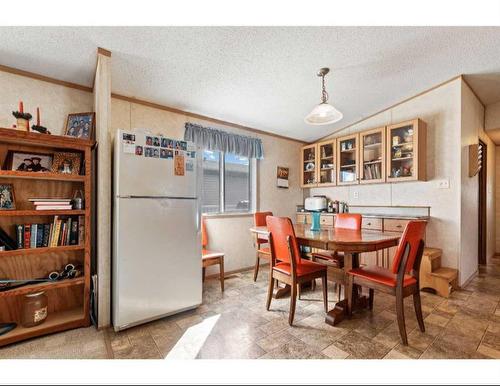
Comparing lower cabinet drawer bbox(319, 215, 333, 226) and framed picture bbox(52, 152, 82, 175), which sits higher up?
framed picture bbox(52, 152, 82, 175)

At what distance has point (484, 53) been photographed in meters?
2.39

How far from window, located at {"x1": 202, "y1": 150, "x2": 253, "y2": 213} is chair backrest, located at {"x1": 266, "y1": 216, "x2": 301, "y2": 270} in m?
1.43

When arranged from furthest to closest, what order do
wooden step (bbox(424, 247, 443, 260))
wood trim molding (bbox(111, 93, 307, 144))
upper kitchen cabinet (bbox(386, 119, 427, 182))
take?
upper kitchen cabinet (bbox(386, 119, 427, 182))
wooden step (bbox(424, 247, 443, 260))
wood trim molding (bbox(111, 93, 307, 144))

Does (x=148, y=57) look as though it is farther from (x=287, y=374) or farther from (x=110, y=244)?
(x=287, y=374)

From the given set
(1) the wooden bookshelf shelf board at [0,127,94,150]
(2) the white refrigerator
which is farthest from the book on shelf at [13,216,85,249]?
(1) the wooden bookshelf shelf board at [0,127,94,150]

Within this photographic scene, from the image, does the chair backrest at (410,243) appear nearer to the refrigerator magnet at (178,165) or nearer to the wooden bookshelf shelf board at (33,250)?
the refrigerator magnet at (178,165)

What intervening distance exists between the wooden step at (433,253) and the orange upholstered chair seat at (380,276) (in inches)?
46.2

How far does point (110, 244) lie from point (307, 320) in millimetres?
1832

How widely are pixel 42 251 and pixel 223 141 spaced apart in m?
2.35

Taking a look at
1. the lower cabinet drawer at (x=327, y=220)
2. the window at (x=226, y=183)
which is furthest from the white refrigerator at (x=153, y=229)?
the lower cabinet drawer at (x=327, y=220)

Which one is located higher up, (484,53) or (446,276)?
(484,53)

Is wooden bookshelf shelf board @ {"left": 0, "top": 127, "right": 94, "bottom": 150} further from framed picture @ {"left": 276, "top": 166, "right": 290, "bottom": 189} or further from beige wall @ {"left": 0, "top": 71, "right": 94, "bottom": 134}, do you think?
framed picture @ {"left": 276, "top": 166, "right": 290, "bottom": 189}

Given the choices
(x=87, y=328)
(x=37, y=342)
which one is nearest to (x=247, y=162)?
(x=87, y=328)

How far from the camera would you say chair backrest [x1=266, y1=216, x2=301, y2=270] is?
6.48ft
